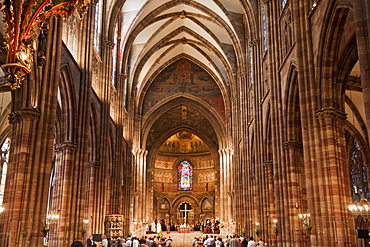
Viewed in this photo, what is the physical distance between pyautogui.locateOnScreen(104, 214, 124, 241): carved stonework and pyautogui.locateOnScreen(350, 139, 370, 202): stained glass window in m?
18.1

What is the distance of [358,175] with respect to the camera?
31453 millimetres

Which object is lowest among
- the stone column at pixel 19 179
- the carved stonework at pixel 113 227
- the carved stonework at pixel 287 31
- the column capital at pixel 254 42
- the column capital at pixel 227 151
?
the carved stonework at pixel 113 227

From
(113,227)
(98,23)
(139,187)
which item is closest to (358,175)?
(113,227)

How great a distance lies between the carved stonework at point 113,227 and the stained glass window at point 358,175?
18119 mm

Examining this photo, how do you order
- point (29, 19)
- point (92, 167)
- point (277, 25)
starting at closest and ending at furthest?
1. point (29, 19)
2. point (277, 25)
3. point (92, 167)

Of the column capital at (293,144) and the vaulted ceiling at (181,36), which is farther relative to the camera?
the vaulted ceiling at (181,36)

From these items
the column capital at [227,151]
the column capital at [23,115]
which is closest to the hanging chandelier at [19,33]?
the column capital at [23,115]

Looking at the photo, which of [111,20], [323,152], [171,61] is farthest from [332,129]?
[171,61]

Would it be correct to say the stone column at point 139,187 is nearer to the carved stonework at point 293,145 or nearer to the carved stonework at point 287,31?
the carved stonework at point 287,31

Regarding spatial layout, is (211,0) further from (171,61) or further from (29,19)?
(29,19)

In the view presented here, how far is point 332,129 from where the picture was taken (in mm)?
14602

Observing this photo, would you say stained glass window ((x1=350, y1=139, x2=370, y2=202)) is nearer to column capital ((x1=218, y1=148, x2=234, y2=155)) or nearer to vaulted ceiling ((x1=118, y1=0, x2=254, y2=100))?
vaulted ceiling ((x1=118, y1=0, x2=254, y2=100))

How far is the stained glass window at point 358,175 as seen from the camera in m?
30.5

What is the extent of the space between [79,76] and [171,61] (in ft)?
91.1
